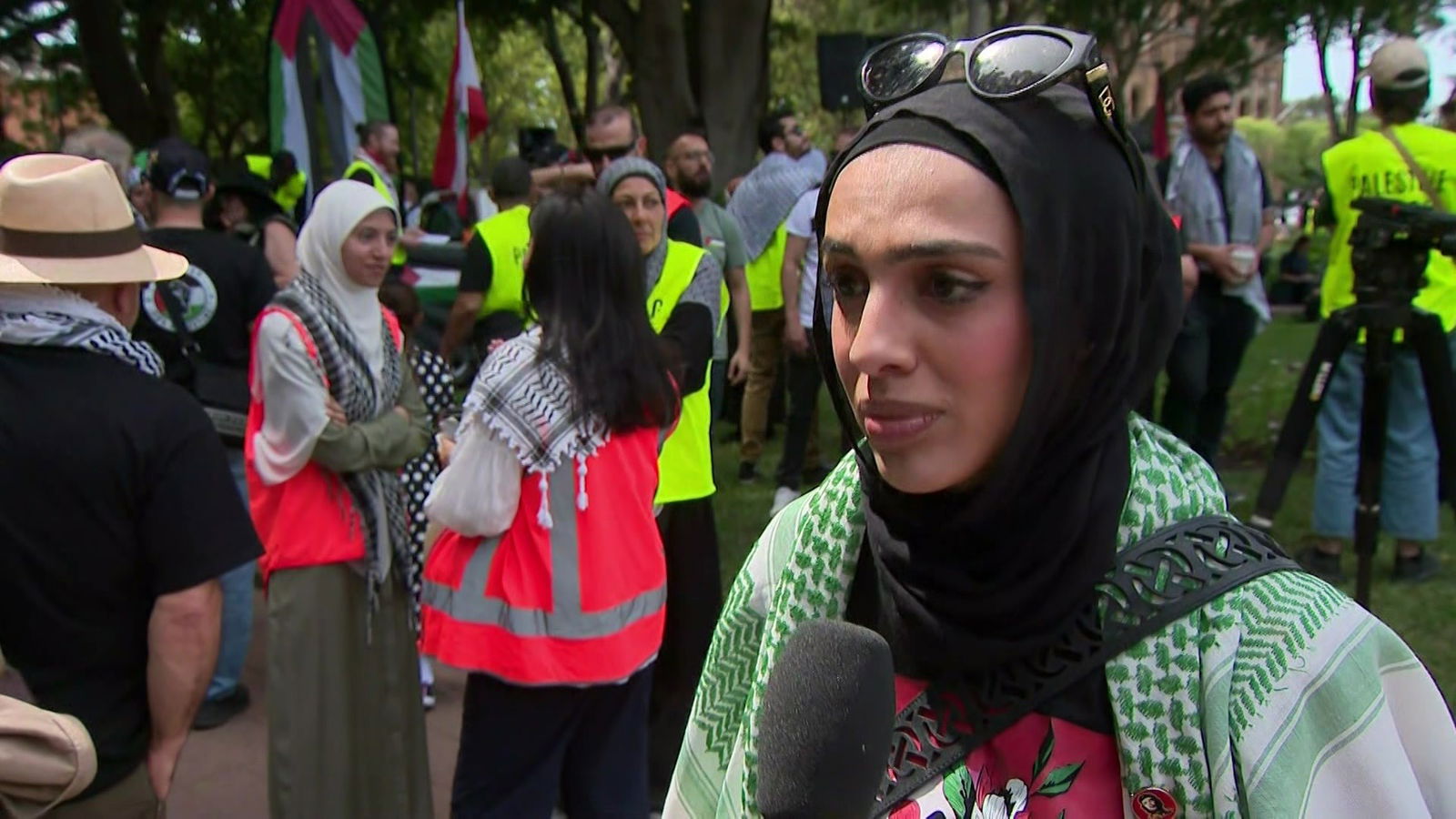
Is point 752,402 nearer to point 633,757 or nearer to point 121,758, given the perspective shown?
point 633,757

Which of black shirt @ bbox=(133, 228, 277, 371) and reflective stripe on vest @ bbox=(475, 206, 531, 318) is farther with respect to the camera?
reflective stripe on vest @ bbox=(475, 206, 531, 318)

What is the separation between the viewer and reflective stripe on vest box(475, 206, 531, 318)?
5480 millimetres

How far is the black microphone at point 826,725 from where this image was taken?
99cm

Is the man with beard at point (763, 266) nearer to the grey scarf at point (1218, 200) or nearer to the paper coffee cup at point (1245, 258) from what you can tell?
the grey scarf at point (1218, 200)

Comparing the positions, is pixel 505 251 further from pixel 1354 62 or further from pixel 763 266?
pixel 1354 62

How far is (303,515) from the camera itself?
12.5 ft

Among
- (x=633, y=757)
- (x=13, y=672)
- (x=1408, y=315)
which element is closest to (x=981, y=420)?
(x=13, y=672)

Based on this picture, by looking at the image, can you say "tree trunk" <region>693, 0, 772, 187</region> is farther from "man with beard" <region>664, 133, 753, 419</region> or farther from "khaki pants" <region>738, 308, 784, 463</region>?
"man with beard" <region>664, 133, 753, 419</region>

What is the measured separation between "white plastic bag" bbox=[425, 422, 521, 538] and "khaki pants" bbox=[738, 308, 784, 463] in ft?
15.7

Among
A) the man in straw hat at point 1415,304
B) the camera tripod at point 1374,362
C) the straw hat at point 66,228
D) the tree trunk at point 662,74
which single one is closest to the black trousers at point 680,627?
the camera tripod at point 1374,362

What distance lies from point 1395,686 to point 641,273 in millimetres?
2575

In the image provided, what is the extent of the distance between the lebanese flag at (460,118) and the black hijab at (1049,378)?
8127mm

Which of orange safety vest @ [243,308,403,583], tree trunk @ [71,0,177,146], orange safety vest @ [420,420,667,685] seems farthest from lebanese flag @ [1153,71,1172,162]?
tree trunk @ [71,0,177,146]

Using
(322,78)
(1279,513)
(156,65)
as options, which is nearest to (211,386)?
(322,78)
